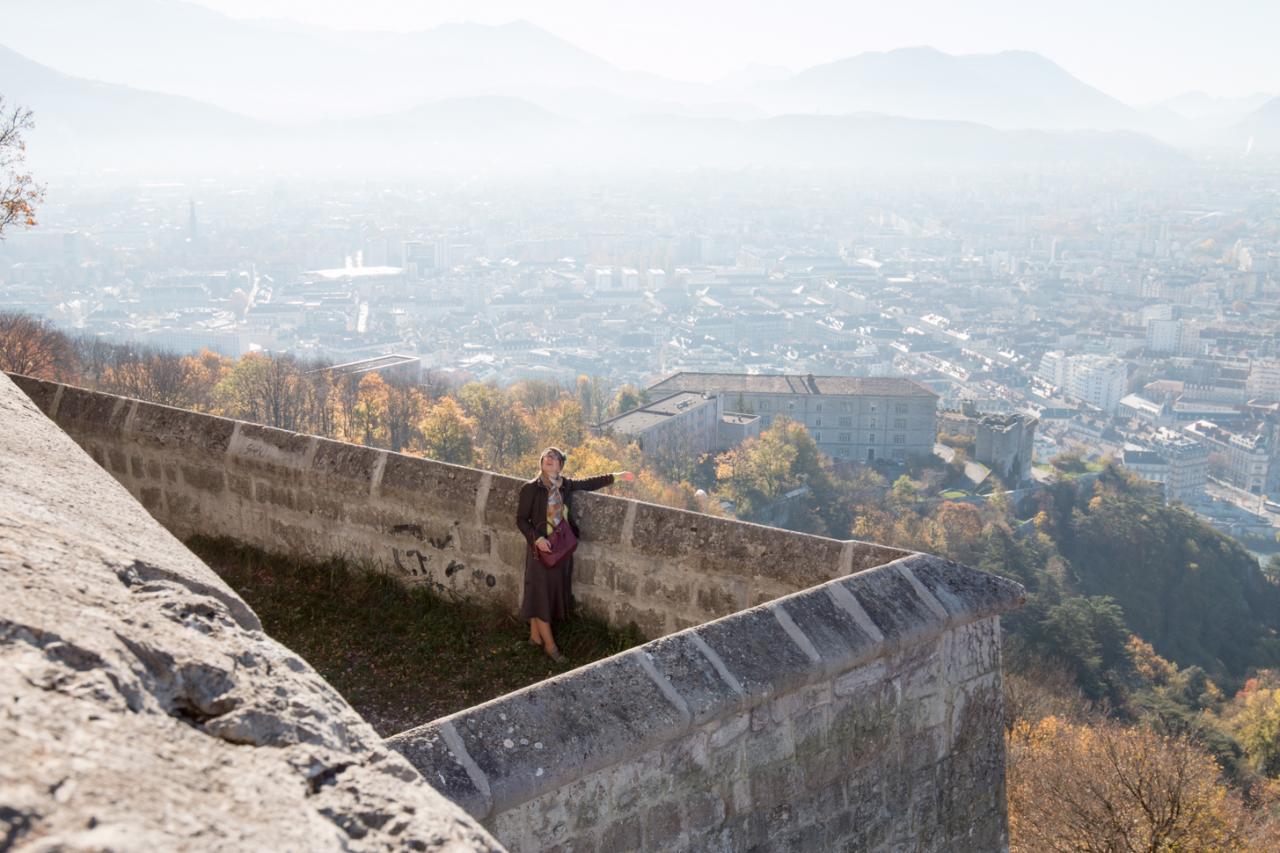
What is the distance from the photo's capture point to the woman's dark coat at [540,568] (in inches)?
188

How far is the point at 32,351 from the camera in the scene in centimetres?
3403

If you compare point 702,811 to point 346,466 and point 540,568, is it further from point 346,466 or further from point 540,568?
point 346,466

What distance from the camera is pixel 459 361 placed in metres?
117

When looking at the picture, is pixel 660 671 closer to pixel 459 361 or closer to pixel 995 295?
pixel 459 361

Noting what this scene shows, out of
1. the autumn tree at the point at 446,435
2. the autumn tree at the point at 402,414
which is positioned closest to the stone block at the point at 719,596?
the autumn tree at the point at 402,414

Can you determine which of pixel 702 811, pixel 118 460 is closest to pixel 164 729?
pixel 702 811

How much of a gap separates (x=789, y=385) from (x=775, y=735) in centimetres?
8610

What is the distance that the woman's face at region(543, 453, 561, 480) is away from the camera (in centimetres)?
480

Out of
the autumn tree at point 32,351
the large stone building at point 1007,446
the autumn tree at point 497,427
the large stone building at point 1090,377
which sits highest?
the autumn tree at point 32,351

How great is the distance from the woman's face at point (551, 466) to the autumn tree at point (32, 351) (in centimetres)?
2772

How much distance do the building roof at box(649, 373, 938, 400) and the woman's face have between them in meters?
73.1

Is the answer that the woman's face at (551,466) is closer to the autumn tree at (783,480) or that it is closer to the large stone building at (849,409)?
the autumn tree at (783,480)

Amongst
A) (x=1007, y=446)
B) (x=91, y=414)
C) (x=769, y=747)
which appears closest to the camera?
(x=769, y=747)

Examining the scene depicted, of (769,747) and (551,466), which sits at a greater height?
(551,466)
